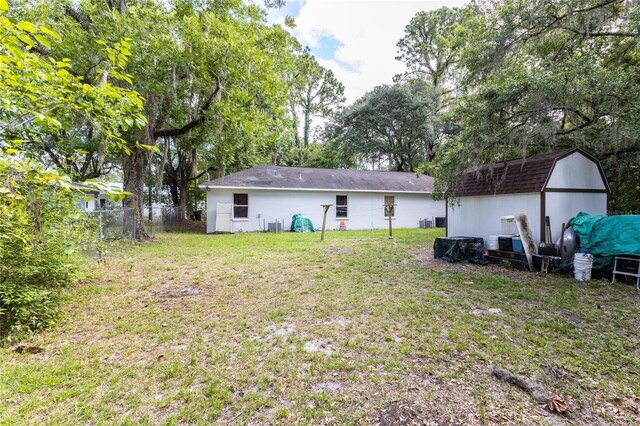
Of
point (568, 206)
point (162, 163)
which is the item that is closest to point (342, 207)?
point (162, 163)

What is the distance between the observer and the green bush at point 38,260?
10.7ft

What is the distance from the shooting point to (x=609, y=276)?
18.7ft

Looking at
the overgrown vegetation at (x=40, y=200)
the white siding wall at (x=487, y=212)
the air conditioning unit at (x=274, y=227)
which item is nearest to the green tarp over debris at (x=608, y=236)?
the white siding wall at (x=487, y=212)

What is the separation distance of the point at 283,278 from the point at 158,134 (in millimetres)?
8070

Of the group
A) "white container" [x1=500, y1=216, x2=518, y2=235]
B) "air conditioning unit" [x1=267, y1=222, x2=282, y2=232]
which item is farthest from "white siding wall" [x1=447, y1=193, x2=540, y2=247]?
"air conditioning unit" [x1=267, y1=222, x2=282, y2=232]

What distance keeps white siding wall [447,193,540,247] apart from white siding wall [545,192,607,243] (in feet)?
0.96

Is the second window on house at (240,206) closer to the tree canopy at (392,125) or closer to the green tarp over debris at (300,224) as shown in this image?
the green tarp over debris at (300,224)

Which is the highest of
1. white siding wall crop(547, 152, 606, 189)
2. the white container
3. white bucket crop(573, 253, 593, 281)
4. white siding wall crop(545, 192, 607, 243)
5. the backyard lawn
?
white siding wall crop(547, 152, 606, 189)

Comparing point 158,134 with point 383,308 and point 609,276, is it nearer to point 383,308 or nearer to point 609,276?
point 383,308

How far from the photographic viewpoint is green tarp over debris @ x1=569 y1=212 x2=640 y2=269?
526 cm

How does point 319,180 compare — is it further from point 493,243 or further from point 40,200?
point 40,200

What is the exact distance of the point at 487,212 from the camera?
27.1 feet

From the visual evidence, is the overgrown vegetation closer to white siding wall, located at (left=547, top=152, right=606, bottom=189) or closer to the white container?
the white container

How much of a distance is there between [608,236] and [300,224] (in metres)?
11.4
